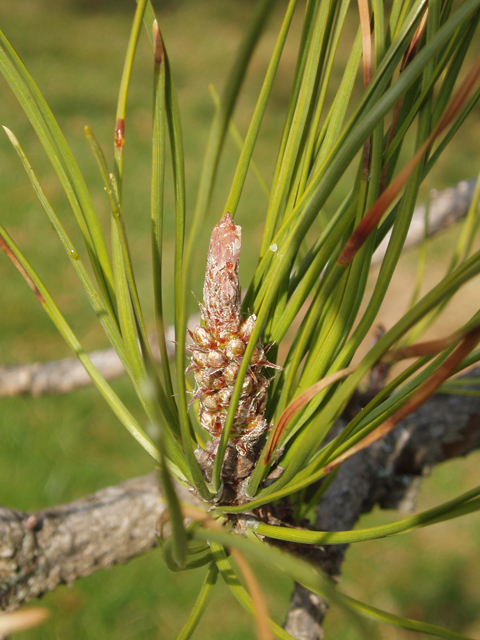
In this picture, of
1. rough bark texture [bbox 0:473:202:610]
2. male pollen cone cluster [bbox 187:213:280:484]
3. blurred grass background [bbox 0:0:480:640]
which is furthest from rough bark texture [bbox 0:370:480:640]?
blurred grass background [bbox 0:0:480:640]

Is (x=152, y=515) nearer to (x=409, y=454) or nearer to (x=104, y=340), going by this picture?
(x=409, y=454)

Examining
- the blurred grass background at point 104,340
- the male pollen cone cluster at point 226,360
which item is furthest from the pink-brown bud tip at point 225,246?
the blurred grass background at point 104,340

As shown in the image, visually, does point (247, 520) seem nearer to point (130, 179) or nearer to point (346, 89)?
point (346, 89)

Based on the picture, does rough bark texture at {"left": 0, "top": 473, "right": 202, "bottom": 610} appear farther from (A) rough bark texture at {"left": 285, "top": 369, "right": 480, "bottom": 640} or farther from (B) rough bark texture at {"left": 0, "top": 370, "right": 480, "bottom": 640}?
(A) rough bark texture at {"left": 285, "top": 369, "right": 480, "bottom": 640}

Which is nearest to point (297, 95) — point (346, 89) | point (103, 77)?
point (346, 89)

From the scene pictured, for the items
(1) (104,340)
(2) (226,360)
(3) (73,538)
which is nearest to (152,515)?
(3) (73,538)
